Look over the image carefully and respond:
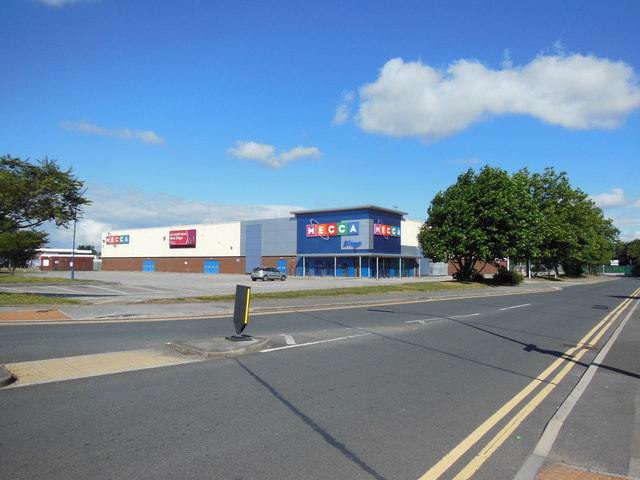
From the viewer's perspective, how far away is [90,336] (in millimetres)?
10070

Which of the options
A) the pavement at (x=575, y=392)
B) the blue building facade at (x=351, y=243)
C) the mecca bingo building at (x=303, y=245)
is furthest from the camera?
the mecca bingo building at (x=303, y=245)

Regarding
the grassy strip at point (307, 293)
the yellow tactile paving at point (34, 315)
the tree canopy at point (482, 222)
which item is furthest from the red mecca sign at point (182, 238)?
the yellow tactile paving at point (34, 315)

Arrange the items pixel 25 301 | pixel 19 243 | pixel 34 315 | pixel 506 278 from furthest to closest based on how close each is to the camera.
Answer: pixel 19 243 → pixel 506 278 → pixel 25 301 → pixel 34 315

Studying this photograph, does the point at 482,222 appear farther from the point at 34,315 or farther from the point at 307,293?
the point at 34,315

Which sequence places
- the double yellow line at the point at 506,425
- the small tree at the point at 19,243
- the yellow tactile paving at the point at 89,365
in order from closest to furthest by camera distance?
the double yellow line at the point at 506,425 → the yellow tactile paving at the point at 89,365 → the small tree at the point at 19,243

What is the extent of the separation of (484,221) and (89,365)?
115 ft

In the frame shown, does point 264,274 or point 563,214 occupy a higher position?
point 563,214

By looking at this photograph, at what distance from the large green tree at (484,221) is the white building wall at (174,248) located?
35.0m

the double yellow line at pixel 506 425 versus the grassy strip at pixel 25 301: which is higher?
the grassy strip at pixel 25 301

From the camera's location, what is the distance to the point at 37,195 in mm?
17984

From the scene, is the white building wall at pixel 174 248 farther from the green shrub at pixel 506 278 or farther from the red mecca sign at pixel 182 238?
the green shrub at pixel 506 278

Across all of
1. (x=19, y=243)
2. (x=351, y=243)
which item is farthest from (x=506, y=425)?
(x=19, y=243)

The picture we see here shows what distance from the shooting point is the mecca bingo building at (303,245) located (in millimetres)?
54844

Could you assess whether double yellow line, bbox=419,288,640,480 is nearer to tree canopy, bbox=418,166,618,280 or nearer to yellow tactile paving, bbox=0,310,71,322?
yellow tactile paving, bbox=0,310,71,322
